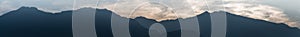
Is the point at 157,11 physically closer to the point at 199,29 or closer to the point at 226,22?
the point at 226,22

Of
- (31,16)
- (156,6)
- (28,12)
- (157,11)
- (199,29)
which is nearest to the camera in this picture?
(199,29)

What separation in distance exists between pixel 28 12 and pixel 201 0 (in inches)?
3452

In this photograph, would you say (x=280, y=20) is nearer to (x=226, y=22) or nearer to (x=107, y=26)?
(x=226, y=22)

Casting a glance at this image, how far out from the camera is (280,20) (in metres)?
120

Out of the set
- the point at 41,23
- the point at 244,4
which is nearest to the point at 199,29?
the point at 41,23

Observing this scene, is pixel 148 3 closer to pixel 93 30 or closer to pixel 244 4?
pixel 244 4

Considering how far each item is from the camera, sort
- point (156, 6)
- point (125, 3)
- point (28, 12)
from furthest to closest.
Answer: point (125, 3) → point (156, 6) → point (28, 12)

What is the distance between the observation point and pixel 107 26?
94125mm

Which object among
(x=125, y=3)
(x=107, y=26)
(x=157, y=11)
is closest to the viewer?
(x=107, y=26)

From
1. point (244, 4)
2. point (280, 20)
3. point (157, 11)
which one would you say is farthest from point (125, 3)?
point (280, 20)

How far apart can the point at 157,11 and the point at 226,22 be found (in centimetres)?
5136

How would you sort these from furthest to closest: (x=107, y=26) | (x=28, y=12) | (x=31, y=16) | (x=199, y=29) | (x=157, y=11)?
(x=157, y=11)
(x=28, y=12)
(x=31, y=16)
(x=107, y=26)
(x=199, y=29)

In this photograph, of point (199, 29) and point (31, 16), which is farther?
point (31, 16)

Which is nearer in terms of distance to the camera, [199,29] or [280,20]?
[199,29]
